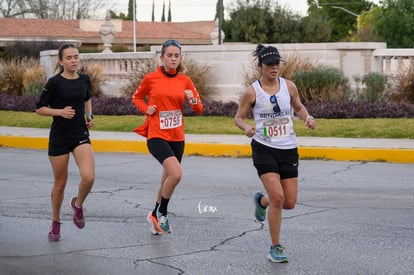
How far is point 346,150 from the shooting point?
46.8 feet

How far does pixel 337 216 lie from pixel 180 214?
1.60 m

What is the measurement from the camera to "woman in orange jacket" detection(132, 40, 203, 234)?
8031 mm

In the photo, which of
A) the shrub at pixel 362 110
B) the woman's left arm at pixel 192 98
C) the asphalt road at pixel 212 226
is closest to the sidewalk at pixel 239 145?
the asphalt road at pixel 212 226

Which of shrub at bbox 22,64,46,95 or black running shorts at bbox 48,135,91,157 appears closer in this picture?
black running shorts at bbox 48,135,91,157

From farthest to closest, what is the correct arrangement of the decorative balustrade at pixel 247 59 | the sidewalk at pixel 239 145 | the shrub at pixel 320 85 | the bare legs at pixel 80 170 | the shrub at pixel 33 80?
the shrub at pixel 33 80
the decorative balustrade at pixel 247 59
the shrub at pixel 320 85
the sidewalk at pixel 239 145
the bare legs at pixel 80 170

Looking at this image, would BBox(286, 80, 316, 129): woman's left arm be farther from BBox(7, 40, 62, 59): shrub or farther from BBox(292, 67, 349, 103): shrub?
BBox(7, 40, 62, 59): shrub

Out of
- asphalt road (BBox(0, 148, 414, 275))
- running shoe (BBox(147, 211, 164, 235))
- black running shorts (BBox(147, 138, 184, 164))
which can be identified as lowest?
asphalt road (BBox(0, 148, 414, 275))

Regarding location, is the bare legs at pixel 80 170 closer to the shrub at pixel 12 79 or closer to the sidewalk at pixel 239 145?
the sidewalk at pixel 239 145

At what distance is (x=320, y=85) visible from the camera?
2141 cm

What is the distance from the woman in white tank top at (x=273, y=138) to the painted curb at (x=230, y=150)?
7086mm

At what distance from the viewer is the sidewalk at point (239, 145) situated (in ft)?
46.3

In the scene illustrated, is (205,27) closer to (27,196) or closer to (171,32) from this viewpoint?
(171,32)

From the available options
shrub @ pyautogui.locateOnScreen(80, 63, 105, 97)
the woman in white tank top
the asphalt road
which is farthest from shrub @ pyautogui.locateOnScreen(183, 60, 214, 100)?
the woman in white tank top

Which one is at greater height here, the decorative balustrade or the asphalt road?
the decorative balustrade
